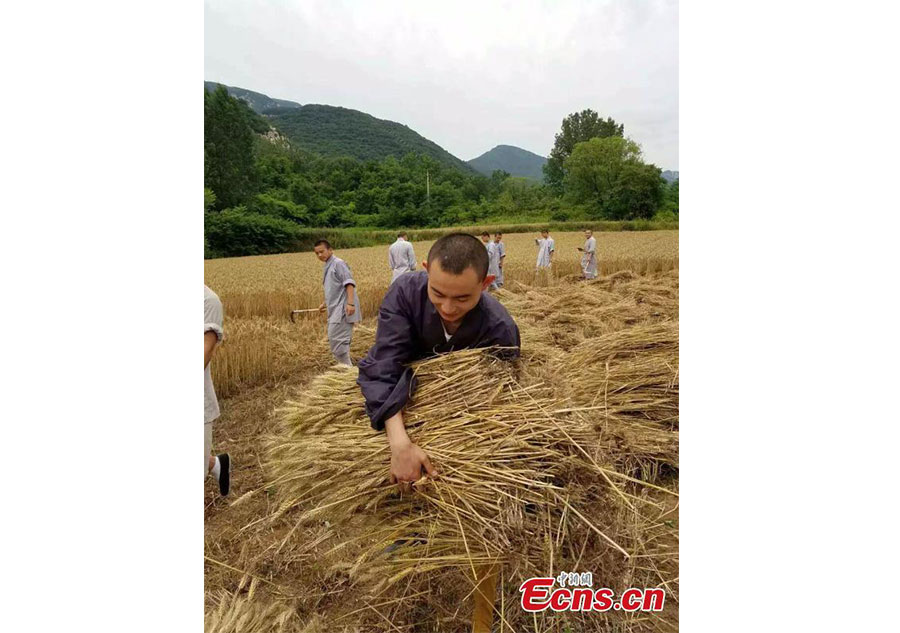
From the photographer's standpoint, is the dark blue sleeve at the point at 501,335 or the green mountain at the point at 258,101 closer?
the dark blue sleeve at the point at 501,335

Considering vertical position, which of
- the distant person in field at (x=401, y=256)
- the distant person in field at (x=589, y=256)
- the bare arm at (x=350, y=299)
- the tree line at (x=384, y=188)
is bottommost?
the bare arm at (x=350, y=299)

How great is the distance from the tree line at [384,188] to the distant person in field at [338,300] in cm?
24

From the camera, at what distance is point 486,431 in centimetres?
146

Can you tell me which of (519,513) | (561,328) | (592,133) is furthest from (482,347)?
(561,328)

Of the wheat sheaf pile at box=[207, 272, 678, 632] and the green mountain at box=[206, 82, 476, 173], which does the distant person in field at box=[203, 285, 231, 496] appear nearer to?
the wheat sheaf pile at box=[207, 272, 678, 632]

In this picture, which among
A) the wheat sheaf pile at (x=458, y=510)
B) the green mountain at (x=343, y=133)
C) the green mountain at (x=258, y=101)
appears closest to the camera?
the wheat sheaf pile at (x=458, y=510)

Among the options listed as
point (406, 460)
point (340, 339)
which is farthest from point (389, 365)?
point (340, 339)

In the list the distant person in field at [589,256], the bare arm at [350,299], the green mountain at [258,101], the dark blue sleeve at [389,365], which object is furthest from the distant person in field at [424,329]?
the distant person in field at [589,256]

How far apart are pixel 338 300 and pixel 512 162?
150 cm

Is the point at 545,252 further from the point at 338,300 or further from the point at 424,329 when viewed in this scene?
the point at 424,329

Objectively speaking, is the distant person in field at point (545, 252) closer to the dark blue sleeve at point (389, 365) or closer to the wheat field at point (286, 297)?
the wheat field at point (286, 297)

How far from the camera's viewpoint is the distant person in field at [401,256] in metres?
2.83
